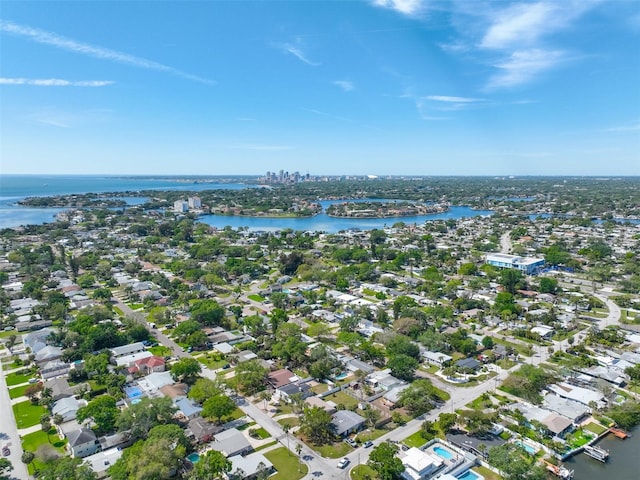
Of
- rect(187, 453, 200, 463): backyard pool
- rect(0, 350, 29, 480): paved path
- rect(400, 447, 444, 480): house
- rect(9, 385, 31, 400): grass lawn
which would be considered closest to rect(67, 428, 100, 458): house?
rect(0, 350, 29, 480): paved path

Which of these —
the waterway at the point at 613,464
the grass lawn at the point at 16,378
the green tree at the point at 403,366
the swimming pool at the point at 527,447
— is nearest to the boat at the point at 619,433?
the waterway at the point at 613,464

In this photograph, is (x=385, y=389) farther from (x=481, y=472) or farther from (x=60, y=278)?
(x=60, y=278)

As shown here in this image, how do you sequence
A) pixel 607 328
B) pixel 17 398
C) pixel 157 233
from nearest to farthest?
pixel 17 398
pixel 607 328
pixel 157 233

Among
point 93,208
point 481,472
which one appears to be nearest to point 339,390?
point 481,472

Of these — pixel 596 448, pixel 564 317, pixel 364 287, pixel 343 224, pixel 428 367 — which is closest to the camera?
pixel 596 448

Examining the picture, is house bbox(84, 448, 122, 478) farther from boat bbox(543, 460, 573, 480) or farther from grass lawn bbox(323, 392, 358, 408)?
boat bbox(543, 460, 573, 480)

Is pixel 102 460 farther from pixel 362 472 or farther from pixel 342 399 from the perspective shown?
pixel 342 399

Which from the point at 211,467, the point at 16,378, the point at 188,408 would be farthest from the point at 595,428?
the point at 16,378
